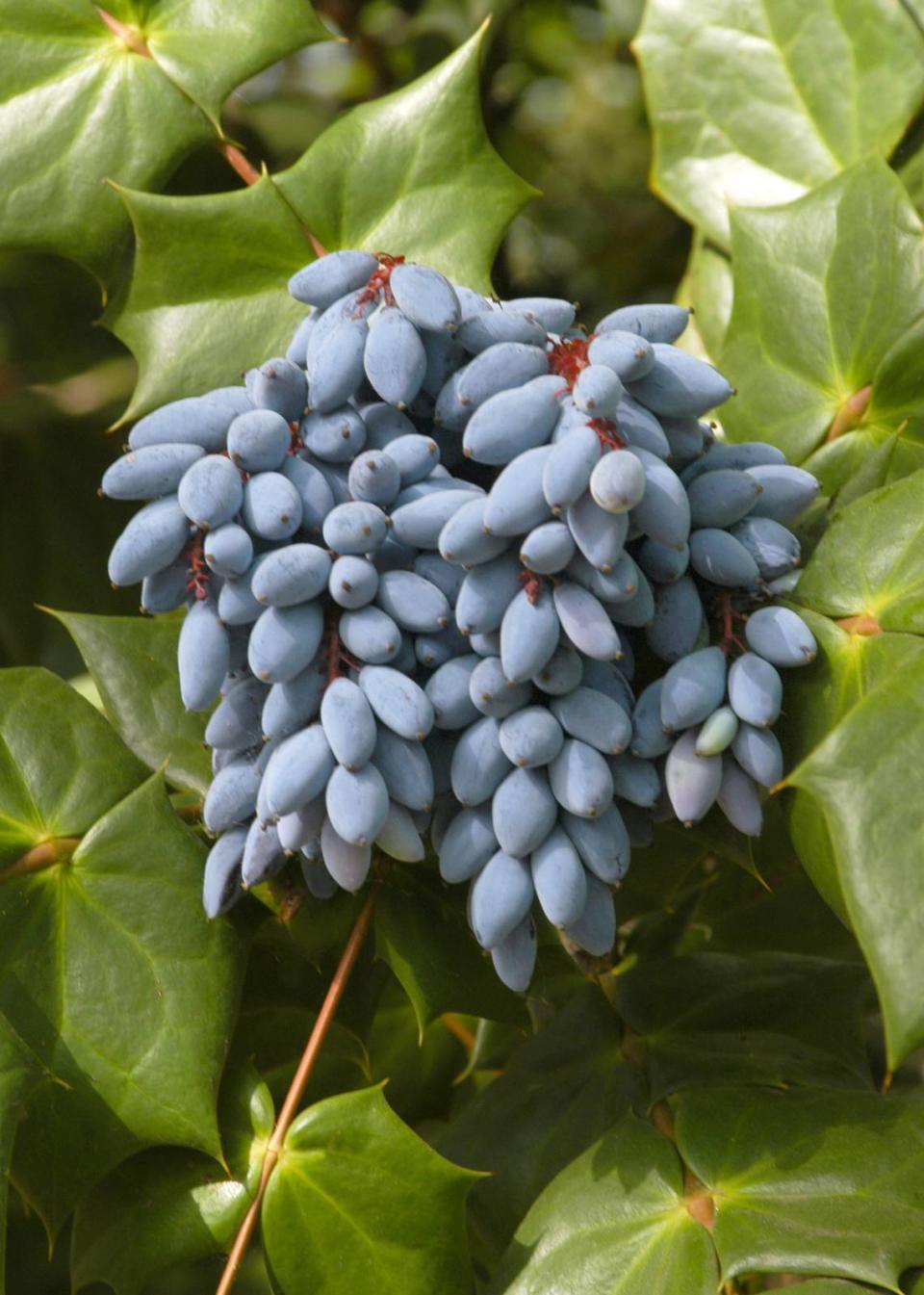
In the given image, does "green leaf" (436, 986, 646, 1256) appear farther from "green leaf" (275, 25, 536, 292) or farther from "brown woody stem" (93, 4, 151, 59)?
"brown woody stem" (93, 4, 151, 59)

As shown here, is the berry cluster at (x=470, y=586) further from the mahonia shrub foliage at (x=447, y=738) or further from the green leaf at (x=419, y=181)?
the green leaf at (x=419, y=181)

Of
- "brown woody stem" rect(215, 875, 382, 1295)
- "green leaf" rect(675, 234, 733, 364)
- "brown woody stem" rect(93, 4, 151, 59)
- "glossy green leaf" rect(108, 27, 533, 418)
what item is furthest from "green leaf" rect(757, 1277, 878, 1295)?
"brown woody stem" rect(93, 4, 151, 59)

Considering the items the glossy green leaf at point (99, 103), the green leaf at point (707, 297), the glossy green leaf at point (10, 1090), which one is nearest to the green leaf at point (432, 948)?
the glossy green leaf at point (10, 1090)

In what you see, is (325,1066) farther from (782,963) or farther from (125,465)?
(125,465)

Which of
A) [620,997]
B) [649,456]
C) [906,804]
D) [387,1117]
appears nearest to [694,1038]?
[620,997]

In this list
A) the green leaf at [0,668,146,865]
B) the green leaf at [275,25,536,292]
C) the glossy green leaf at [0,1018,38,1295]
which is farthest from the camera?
the green leaf at [275,25,536,292]

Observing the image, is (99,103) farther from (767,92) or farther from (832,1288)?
(832,1288)
